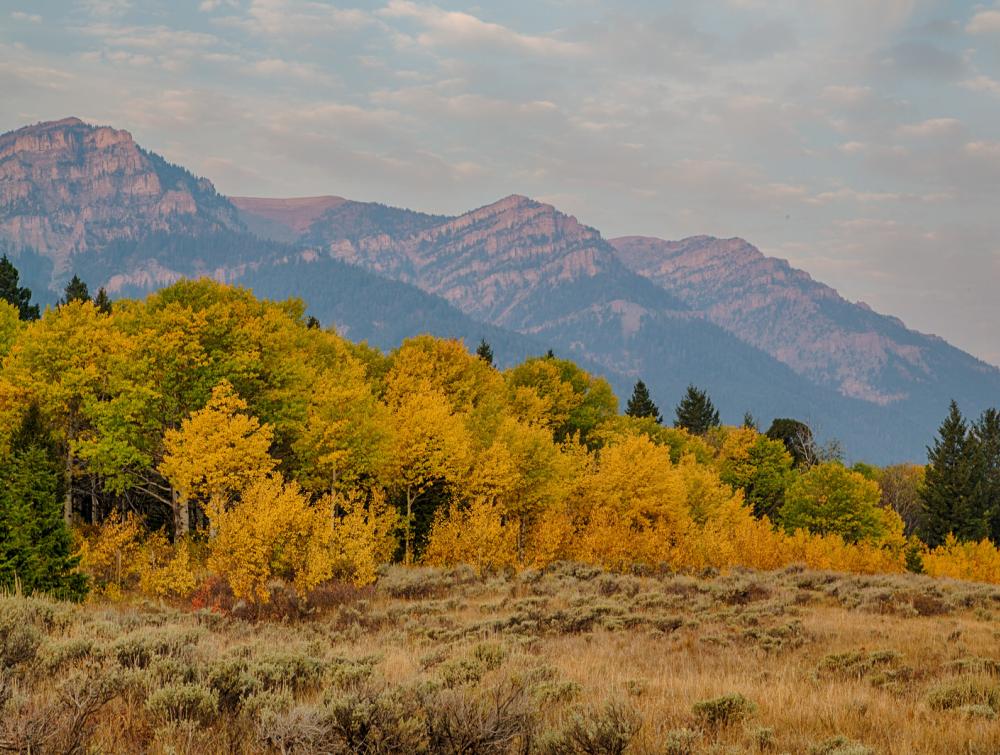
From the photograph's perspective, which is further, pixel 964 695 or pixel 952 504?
pixel 952 504

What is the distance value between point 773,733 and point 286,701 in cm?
A: 568

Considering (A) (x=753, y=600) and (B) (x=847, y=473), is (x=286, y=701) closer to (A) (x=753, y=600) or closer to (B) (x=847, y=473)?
(A) (x=753, y=600)

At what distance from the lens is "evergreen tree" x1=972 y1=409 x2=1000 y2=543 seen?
91.9 metres

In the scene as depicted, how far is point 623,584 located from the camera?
30.0 meters

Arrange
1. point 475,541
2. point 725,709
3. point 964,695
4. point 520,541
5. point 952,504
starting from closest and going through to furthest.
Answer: point 725,709, point 964,695, point 475,541, point 520,541, point 952,504

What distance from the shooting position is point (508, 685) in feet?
31.1

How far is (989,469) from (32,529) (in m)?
120

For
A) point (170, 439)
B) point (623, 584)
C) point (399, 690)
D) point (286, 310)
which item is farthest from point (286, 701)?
point (286, 310)

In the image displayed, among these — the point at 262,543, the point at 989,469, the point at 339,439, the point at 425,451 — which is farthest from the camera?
the point at 989,469

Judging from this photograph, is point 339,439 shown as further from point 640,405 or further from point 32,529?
point 640,405

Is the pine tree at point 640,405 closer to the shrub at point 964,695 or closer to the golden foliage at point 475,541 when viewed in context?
the golden foliage at point 475,541

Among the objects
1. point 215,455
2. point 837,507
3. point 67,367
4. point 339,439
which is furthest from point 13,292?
point 837,507

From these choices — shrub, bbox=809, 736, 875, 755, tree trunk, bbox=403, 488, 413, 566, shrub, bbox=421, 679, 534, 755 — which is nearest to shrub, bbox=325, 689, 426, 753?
shrub, bbox=421, 679, 534, 755

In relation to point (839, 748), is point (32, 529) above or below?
below
